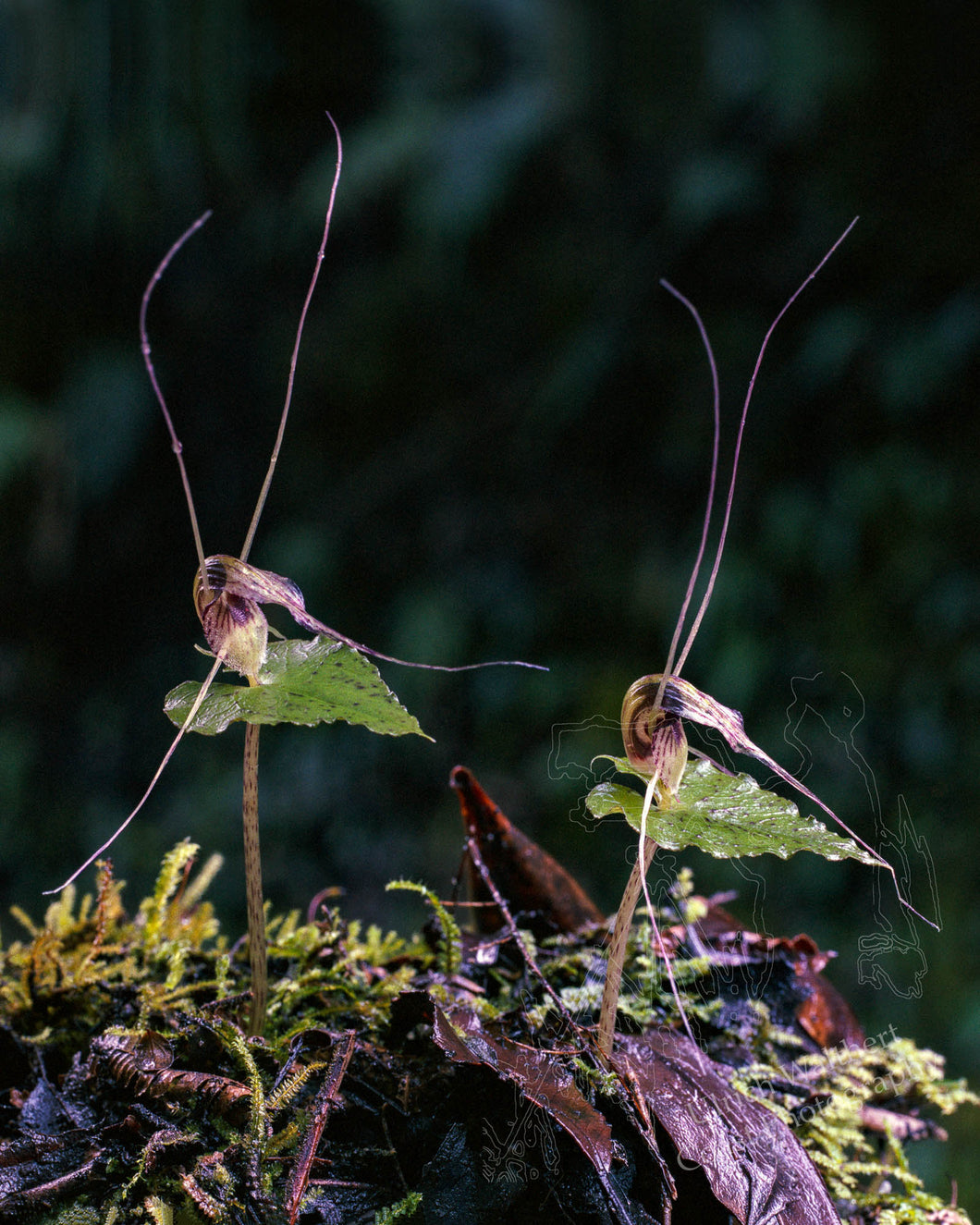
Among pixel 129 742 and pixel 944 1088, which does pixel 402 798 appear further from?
pixel 944 1088

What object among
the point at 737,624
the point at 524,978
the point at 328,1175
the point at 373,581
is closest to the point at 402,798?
the point at 373,581

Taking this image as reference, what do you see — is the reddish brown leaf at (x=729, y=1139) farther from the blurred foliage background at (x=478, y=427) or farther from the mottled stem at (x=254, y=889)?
the blurred foliage background at (x=478, y=427)

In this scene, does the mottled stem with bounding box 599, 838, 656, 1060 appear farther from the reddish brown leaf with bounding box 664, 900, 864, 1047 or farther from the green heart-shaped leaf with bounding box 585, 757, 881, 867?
the reddish brown leaf with bounding box 664, 900, 864, 1047

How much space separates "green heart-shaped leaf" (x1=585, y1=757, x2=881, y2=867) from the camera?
33 cm

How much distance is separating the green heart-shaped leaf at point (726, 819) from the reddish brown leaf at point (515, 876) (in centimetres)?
18

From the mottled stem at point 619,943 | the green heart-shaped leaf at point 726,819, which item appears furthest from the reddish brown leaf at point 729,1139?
the green heart-shaped leaf at point 726,819

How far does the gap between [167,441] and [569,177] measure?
0.74m

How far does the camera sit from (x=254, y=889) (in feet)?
1.36

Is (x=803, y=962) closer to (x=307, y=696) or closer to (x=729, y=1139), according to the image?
(x=729, y=1139)

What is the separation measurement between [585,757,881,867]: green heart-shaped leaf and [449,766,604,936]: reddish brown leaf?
0.18m

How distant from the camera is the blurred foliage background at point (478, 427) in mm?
1256

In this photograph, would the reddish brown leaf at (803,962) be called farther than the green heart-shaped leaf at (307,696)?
Yes

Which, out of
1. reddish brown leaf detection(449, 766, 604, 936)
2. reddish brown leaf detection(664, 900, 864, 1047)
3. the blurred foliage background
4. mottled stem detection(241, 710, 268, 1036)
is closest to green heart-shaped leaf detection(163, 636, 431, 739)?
mottled stem detection(241, 710, 268, 1036)

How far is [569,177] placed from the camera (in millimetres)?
→ 1371
